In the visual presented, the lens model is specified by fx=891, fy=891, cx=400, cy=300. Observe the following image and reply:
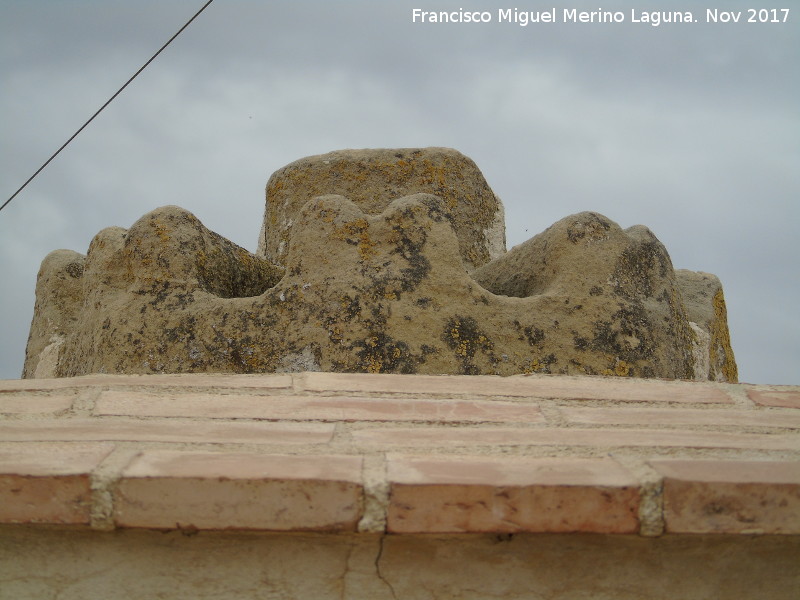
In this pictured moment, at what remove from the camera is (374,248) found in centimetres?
274

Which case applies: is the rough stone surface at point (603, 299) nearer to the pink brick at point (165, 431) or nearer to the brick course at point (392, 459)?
the brick course at point (392, 459)

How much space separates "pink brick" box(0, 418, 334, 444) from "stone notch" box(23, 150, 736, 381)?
933 mm

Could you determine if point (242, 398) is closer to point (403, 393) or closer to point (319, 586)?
point (403, 393)

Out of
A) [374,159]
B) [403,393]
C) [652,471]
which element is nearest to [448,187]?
[374,159]

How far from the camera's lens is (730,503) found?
1341 millimetres

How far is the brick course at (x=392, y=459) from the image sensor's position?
1305 mm

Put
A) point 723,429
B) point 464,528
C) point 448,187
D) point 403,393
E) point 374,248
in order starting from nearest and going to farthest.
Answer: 1. point 464,528
2. point 723,429
3. point 403,393
4. point 374,248
5. point 448,187

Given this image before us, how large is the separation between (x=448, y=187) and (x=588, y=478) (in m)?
2.32

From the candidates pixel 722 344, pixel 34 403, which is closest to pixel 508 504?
pixel 34 403

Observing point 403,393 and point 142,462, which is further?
point 403,393

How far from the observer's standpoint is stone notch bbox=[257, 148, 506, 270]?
3.54m

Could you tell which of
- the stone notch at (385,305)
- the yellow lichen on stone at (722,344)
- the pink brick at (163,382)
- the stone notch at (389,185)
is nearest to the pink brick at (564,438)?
the pink brick at (163,382)

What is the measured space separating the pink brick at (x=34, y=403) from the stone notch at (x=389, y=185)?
5.86 feet

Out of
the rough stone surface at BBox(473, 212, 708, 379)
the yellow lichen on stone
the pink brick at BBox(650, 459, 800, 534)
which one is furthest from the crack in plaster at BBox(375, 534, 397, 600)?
the yellow lichen on stone
